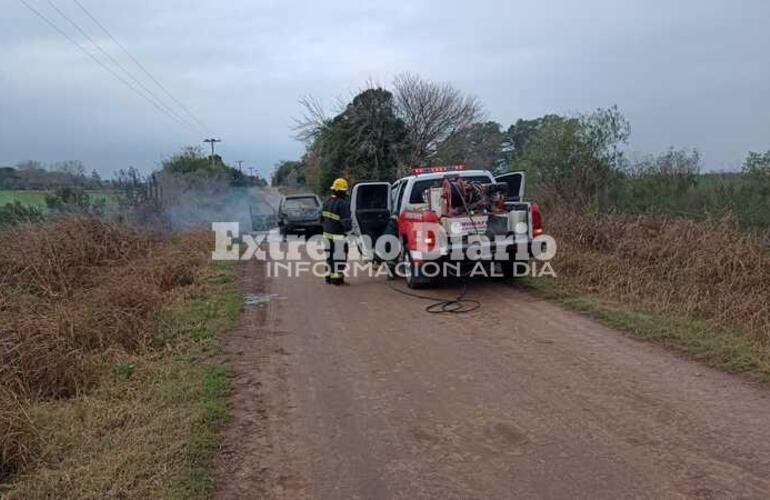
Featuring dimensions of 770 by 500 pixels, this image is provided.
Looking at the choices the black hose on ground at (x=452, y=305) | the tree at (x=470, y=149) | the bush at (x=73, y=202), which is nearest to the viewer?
the black hose on ground at (x=452, y=305)

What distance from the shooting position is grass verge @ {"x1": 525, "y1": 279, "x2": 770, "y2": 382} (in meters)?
5.61

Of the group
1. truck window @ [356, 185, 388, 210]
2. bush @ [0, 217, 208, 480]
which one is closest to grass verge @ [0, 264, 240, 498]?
bush @ [0, 217, 208, 480]

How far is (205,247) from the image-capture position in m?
16.3

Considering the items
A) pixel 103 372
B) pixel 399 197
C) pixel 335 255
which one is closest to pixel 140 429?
pixel 103 372

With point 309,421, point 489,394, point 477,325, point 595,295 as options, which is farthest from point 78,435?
point 595,295

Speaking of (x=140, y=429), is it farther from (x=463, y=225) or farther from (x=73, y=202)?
(x=73, y=202)

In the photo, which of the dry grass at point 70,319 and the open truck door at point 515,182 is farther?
the open truck door at point 515,182

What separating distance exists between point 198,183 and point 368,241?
19872 millimetres

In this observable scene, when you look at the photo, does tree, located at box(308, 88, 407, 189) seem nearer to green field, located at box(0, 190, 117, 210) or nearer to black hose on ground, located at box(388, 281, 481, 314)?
green field, located at box(0, 190, 117, 210)

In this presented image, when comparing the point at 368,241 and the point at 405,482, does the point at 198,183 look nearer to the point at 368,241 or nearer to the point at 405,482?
the point at 368,241

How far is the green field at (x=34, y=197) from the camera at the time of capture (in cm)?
1354

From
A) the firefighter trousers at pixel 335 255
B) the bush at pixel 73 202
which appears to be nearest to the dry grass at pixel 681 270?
the firefighter trousers at pixel 335 255

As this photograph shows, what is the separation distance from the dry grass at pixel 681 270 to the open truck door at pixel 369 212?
349 cm

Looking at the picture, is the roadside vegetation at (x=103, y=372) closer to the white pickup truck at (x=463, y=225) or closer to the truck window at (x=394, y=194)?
the white pickup truck at (x=463, y=225)
